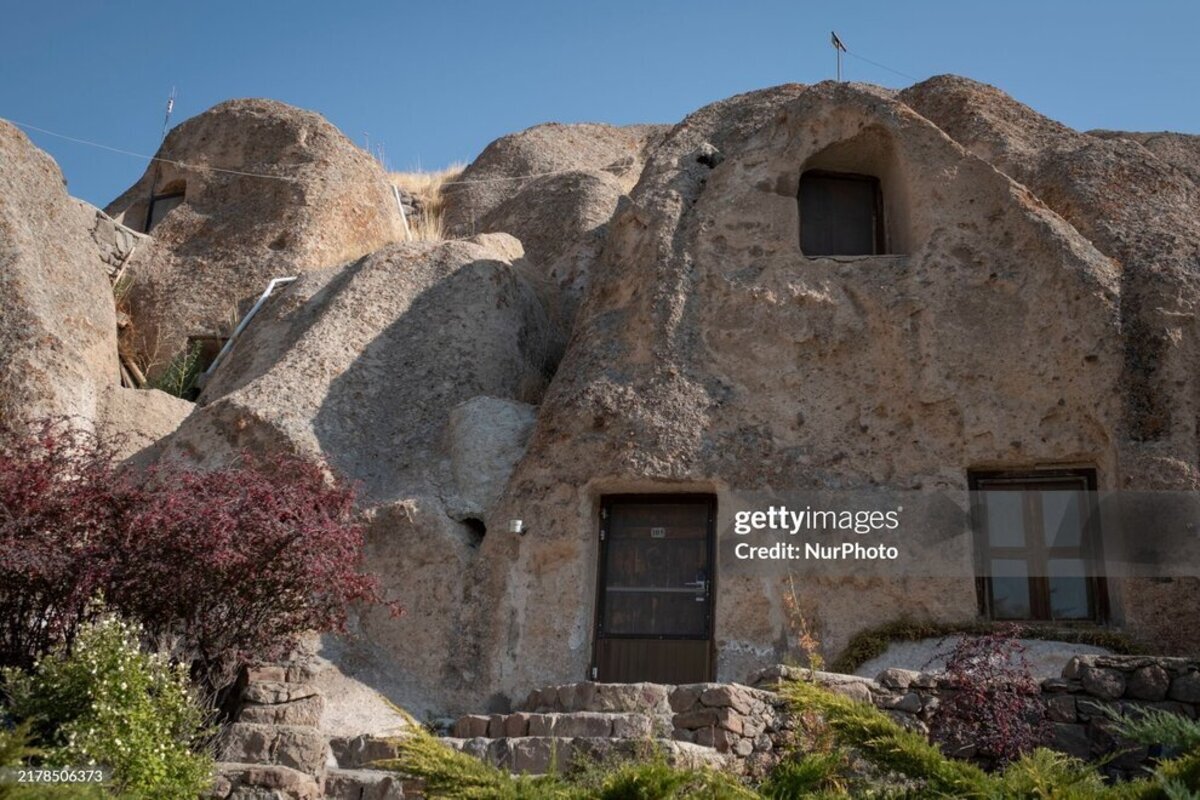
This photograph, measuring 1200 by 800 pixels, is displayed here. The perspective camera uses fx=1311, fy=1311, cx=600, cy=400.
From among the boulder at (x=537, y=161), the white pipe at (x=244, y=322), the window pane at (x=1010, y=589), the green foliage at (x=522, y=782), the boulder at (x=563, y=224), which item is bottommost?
the green foliage at (x=522, y=782)

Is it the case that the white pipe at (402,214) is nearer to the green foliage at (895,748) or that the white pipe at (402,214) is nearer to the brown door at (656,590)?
the brown door at (656,590)

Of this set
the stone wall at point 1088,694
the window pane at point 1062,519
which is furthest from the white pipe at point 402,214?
the stone wall at point 1088,694

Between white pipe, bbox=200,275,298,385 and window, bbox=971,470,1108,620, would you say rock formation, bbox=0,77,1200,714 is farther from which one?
white pipe, bbox=200,275,298,385

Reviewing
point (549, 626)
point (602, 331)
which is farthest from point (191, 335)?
point (549, 626)

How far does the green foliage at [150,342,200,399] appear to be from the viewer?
1650 centimetres

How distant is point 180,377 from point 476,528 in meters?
6.31

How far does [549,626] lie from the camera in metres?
11.2

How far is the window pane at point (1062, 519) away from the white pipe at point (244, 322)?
9684mm

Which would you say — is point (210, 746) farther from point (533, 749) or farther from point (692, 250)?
point (692, 250)

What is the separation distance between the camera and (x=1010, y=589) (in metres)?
11.3

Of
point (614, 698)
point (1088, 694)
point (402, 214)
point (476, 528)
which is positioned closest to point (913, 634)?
point (1088, 694)

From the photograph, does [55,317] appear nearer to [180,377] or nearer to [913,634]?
[180,377]

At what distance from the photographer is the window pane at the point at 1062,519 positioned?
11383 millimetres

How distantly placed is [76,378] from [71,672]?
6840 mm
